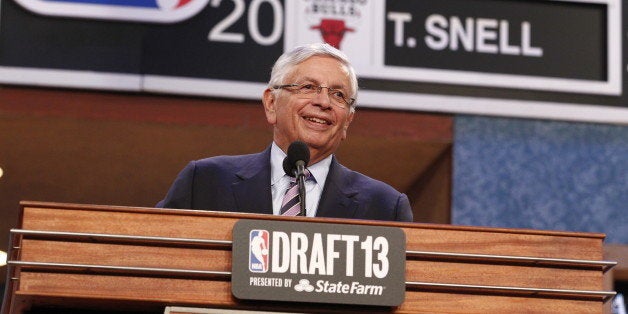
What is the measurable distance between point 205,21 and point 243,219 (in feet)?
9.38

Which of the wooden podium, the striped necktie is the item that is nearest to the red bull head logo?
the striped necktie

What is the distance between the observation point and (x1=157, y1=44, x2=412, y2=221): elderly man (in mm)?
2455

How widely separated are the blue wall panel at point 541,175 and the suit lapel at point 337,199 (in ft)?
7.55

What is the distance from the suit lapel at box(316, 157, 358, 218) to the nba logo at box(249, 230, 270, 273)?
0.61 m

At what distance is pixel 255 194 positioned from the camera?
8.04ft

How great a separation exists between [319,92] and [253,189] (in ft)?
0.99

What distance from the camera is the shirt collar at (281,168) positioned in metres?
2.54

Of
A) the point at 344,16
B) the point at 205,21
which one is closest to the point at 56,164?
the point at 205,21

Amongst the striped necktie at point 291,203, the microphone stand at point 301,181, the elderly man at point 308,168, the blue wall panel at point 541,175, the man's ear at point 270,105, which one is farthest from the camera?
the blue wall panel at point 541,175

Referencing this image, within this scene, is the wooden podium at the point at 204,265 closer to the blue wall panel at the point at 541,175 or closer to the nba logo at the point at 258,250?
the nba logo at the point at 258,250

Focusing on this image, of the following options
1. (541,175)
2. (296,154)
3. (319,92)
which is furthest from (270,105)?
(541,175)

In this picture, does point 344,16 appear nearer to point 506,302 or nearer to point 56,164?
point 56,164

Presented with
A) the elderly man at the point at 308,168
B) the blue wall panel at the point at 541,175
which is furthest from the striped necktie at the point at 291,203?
the blue wall panel at the point at 541,175

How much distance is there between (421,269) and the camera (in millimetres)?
1855
